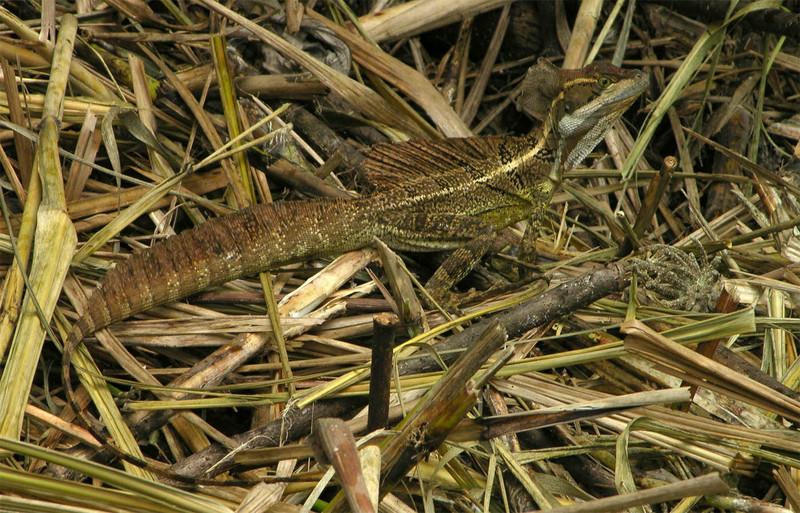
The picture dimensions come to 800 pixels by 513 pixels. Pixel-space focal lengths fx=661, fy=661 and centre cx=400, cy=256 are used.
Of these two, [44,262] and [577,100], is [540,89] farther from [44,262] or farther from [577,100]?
[44,262]

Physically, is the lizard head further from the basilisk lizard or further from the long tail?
the long tail

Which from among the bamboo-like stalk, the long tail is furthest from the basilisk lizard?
the bamboo-like stalk

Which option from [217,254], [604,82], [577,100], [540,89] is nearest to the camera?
[217,254]

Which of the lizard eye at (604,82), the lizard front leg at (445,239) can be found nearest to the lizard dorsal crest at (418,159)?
the lizard front leg at (445,239)

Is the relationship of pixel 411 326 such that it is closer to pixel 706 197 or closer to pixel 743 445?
pixel 743 445

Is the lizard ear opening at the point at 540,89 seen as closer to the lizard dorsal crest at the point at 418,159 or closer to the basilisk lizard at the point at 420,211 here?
the basilisk lizard at the point at 420,211

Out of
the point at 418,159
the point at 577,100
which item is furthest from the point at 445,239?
the point at 577,100
